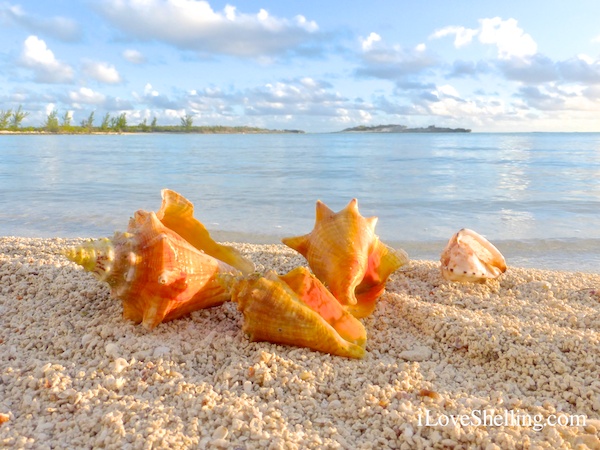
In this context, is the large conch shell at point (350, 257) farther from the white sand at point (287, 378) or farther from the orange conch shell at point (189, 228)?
the orange conch shell at point (189, 228)

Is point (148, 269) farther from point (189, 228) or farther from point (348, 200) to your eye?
point (348, 200)

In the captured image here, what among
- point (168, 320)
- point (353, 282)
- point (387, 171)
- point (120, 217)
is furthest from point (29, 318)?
point (387, 171)

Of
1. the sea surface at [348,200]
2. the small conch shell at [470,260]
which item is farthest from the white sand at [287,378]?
the sea surface at [348,200]

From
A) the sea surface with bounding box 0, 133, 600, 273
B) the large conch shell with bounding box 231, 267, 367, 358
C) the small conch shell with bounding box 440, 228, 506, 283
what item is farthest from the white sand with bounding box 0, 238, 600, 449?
the sea surface with bounding box 0, 133, 600, 273

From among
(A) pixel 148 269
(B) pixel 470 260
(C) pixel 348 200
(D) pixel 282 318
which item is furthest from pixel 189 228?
(C) pixel 348 200

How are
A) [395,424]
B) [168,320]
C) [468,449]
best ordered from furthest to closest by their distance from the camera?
[168,320]
[395,424]
[468,449]

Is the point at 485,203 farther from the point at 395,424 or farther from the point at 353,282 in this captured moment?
the point at 395,424
